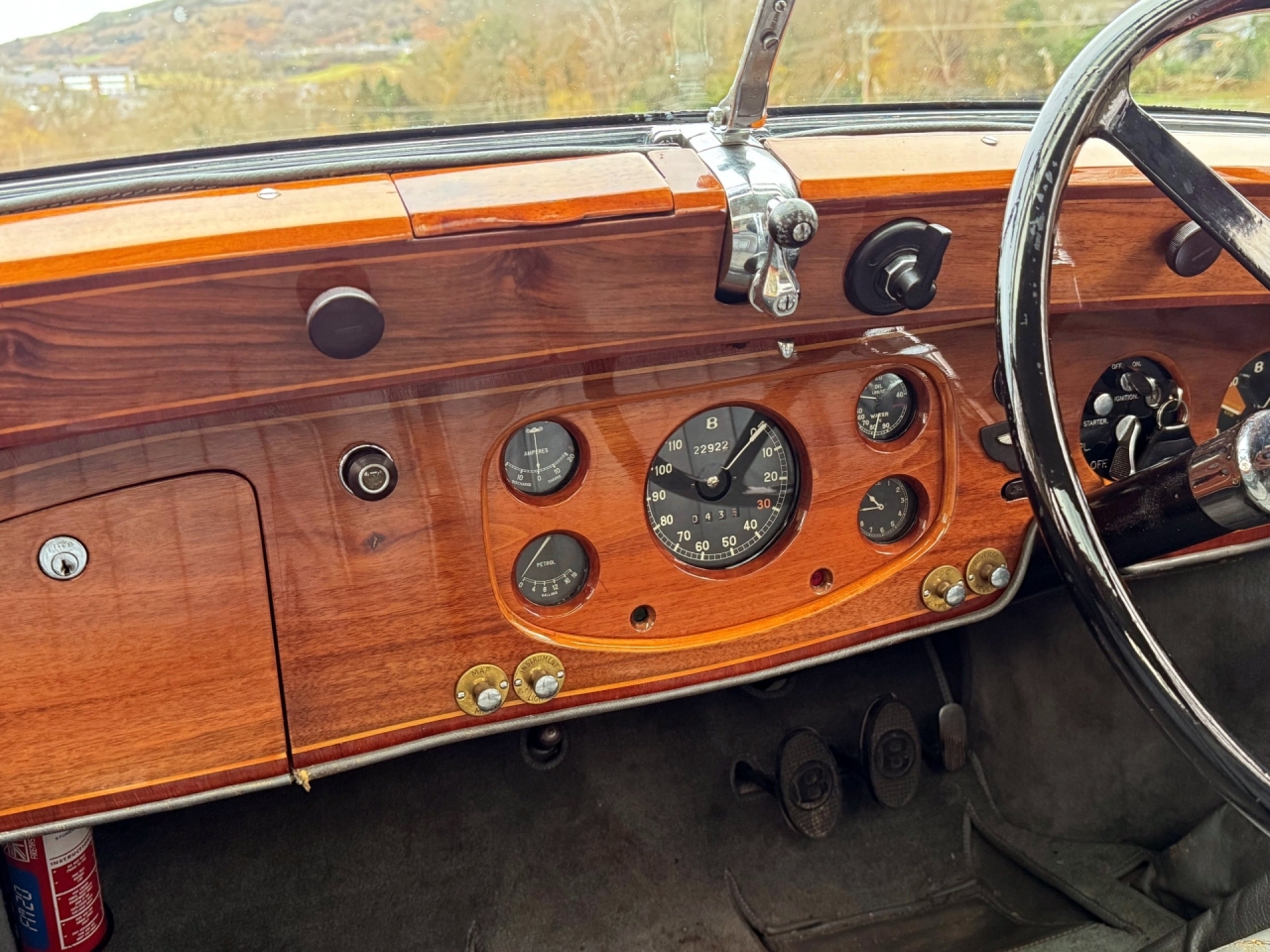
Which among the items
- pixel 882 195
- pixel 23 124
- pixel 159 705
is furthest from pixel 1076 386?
pixel 23 124

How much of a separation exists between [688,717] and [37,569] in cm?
150

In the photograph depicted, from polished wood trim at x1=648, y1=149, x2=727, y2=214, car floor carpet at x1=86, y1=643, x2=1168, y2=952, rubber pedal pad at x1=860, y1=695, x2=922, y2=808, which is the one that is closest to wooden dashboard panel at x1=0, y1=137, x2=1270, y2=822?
polished wood trim at x1=648, y1=149, x2=727, y2=214

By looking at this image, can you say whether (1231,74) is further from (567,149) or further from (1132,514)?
(567,149)

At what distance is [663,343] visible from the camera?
1405 millimetres

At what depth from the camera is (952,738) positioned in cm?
242

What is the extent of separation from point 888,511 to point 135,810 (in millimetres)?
1287

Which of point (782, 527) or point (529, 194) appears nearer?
point (529, 194)

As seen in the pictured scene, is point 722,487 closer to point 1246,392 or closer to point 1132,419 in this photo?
point 1132,419

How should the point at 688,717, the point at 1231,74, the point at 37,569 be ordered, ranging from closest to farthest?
1. the point at 37,569
2. the point at 1231,74
3. the point at 688,717

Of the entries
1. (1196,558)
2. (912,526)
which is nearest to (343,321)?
(912,526)

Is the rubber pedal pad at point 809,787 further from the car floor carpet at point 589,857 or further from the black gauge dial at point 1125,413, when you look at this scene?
the black gauge dial at point 1125,413

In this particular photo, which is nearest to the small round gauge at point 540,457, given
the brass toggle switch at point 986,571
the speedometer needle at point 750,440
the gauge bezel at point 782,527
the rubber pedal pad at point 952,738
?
the gauge bezel at point 782,527

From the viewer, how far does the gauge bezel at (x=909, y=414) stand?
169cm

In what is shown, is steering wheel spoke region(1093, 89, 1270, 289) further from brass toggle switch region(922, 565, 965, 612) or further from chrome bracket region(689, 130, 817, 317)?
brass toggle switch region(922, 565, 965, 612)
